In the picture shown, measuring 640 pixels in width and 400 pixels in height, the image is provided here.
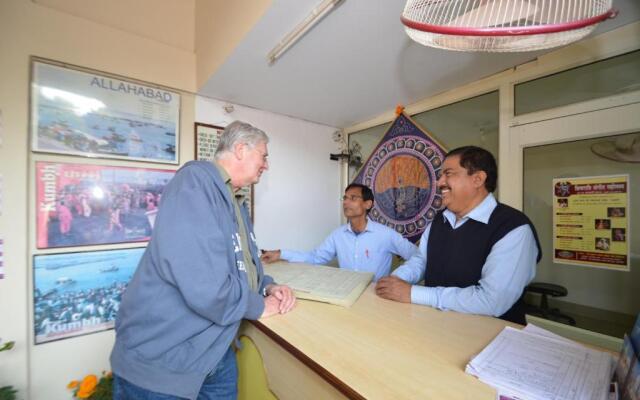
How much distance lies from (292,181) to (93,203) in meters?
1.46

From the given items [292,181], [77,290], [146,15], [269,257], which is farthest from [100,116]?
[292,181]

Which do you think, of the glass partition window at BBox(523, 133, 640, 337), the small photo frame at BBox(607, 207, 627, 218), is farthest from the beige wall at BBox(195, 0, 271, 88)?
the small photo frame at BBox(607, 207, 627, 218)

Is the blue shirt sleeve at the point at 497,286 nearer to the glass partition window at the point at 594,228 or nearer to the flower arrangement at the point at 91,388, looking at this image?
the glass partition window at the point at 594,228

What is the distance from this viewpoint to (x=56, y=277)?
1535 millimetres

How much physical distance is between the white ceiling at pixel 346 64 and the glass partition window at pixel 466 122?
15 cm

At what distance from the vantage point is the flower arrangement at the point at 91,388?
1526 mm

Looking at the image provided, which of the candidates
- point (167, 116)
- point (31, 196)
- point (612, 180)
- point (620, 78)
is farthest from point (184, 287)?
point (620, 78)

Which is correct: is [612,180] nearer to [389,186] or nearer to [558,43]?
[558,43]

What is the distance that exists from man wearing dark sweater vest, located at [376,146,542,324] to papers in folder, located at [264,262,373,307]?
14 centimetres

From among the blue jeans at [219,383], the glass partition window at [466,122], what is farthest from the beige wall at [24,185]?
the glass partition window at [466,122]

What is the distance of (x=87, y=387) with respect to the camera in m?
1.53

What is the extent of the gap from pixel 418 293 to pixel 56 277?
1945 millimetres

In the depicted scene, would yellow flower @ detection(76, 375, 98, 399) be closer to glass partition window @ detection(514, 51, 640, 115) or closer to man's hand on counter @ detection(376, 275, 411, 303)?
man's hand on counter @ detection(376, 275, 411, 303)

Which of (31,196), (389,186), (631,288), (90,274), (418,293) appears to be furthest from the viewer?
(389,186)
